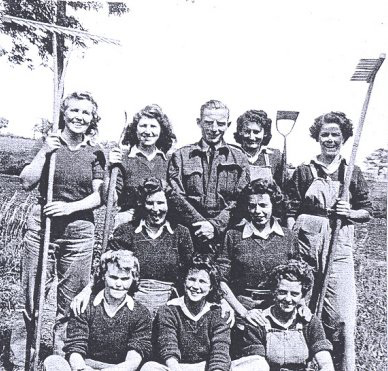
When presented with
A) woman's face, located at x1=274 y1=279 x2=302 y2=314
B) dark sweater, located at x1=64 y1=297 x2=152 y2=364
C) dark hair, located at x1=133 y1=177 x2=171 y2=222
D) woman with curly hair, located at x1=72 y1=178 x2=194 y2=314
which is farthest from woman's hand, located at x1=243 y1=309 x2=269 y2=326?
dark hair, located at x1=133 y1=177 x2=171 y2=222

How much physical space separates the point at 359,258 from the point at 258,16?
2.16 metres

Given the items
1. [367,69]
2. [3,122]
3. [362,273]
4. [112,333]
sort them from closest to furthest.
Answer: [112,333] → [367,69] → [3,122] → [362,273]

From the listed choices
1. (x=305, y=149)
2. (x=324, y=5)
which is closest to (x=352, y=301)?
(x=305, y=149)

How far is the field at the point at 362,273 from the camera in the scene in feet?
10.6

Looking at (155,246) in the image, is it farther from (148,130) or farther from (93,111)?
(93,111)

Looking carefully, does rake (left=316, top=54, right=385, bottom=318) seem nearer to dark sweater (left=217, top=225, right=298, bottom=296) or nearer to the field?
dark sweater (left=217, top=225, right=298, bottom=296)

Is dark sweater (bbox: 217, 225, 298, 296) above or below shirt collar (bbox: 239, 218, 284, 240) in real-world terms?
below

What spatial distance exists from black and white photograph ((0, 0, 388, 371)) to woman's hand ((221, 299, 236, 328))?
0.01 meters

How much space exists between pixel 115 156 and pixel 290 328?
51.6 inches

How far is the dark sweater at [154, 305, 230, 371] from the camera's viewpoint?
8.02ft

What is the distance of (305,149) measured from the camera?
3168 mm

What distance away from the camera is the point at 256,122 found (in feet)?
9.60

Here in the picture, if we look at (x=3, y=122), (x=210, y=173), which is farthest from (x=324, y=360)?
(x=3, y=122)

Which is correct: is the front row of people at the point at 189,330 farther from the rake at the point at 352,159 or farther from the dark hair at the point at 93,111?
the dark hair at the point at 93,111
